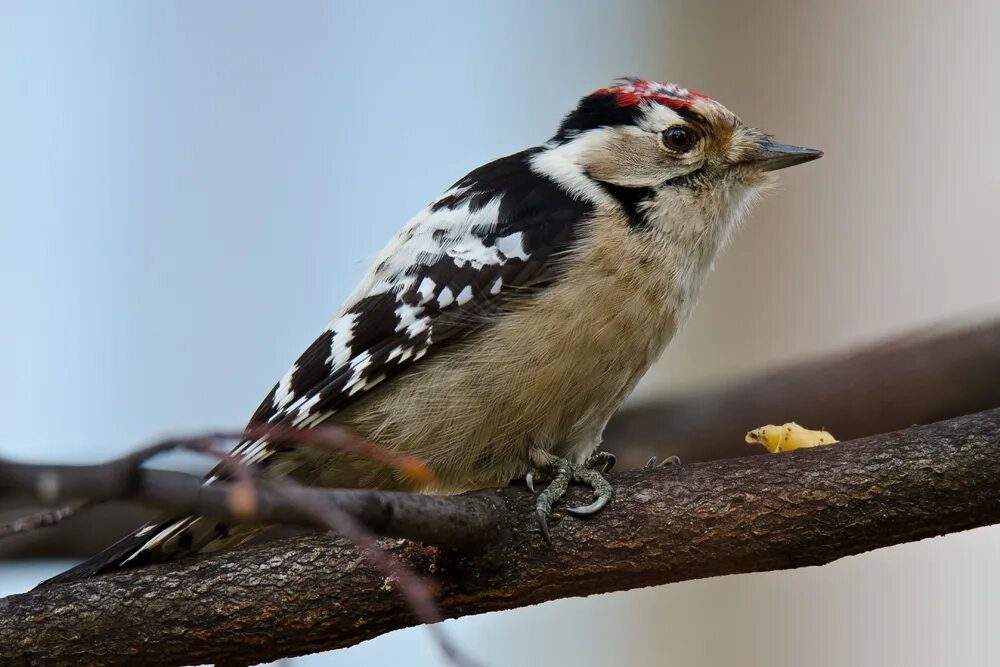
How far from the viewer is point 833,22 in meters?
6.34

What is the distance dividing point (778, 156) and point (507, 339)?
0.92 metres

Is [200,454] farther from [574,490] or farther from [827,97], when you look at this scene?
[827,97]

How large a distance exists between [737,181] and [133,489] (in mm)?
2203

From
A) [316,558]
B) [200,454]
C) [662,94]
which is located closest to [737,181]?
[662,94]

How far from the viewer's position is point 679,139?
121 inches

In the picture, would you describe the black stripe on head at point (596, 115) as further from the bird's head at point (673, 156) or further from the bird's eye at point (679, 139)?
the bird's eye at point (679, 139)

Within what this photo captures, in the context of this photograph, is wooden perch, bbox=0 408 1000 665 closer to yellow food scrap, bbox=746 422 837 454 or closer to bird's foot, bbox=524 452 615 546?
bird's foot, bbox=524 452 615 546

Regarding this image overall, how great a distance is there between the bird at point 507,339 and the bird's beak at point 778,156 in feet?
0.41

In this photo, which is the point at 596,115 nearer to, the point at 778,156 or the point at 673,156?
the point at 673,156

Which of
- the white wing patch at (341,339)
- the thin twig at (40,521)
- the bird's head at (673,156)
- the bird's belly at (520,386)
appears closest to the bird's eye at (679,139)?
the bird's head at (673,156)

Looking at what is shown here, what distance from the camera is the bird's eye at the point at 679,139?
3.06 meters

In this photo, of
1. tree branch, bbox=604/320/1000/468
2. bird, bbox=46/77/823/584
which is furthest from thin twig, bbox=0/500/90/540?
tree branch, bbox=604/320/1000/468

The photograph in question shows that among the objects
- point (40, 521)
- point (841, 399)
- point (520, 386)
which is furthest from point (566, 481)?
point (841, 399)

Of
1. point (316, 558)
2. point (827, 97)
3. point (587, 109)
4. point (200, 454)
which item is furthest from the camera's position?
point (827, 97)
